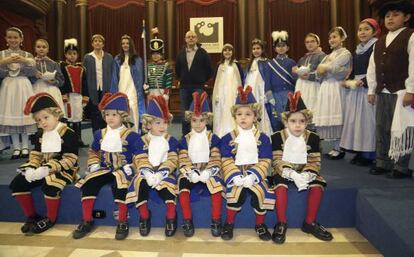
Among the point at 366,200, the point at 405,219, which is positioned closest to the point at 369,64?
the point at 366,200

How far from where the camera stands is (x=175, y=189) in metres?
2.52

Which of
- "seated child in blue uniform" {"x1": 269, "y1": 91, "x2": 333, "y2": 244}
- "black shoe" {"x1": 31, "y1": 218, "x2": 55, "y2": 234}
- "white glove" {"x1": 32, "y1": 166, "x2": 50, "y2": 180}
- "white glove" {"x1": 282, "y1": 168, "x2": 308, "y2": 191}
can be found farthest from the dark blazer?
"white glove" {"x1": 282, "y1": 168, "x2": 308, "y2": 191}

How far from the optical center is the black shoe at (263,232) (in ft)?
7.86

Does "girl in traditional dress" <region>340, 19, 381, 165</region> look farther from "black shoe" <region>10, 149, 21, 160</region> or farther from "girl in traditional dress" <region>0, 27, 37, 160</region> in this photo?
"black shoe" <region>10, 149, 21, 160</region>

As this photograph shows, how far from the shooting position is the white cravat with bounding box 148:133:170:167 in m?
2.56

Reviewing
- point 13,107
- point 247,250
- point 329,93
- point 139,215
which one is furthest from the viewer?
point 13,107

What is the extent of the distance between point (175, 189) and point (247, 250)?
61cm

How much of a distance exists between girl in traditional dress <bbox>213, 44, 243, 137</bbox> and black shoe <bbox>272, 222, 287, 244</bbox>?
6.31 ft

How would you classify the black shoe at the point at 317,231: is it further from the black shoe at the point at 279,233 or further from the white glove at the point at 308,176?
the white glove at the point at 308,176

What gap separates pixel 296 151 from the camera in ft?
8.14

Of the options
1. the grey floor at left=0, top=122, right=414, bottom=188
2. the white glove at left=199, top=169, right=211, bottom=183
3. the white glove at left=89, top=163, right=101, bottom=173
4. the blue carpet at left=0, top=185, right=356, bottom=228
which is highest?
the white glove at left=89, top=163, right=101, bottom=173

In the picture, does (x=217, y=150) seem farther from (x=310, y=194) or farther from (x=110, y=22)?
(x=110, y=22)

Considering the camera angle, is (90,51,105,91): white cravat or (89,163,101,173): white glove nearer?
(89,163,101,173): white glove

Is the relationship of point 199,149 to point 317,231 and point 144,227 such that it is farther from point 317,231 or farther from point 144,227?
point 317,231
